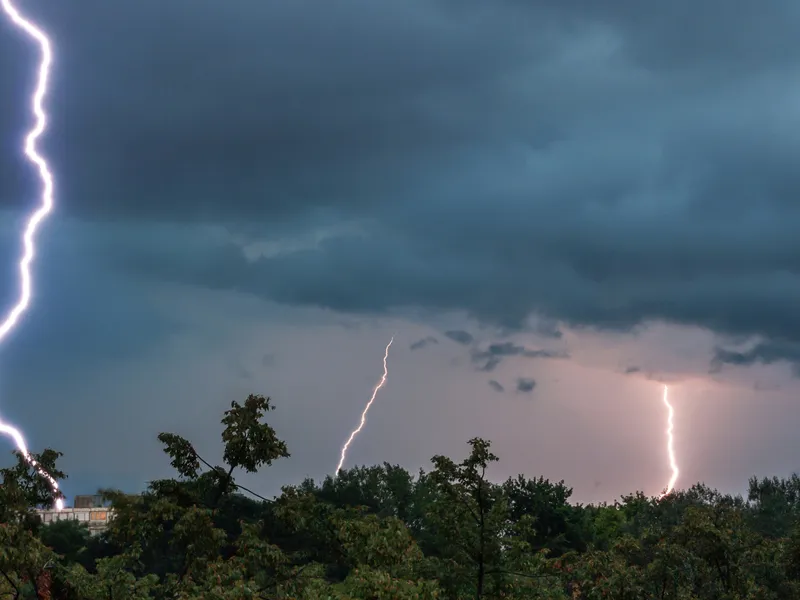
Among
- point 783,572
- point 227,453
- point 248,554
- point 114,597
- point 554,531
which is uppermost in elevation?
point 554,531

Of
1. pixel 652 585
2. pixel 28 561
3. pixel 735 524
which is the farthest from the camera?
pixel 735 524

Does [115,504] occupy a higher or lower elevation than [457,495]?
lower

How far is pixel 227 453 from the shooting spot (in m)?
18.4

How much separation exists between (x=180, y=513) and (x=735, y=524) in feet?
62.7

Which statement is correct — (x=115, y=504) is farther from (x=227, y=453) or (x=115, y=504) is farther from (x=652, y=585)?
(x=652, y=585)

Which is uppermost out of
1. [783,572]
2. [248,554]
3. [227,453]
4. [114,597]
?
[783,572]

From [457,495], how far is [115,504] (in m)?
8.31

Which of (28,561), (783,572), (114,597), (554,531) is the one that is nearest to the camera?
(28,561)

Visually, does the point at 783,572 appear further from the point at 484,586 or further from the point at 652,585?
the point at 484,586

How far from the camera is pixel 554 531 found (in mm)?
89750

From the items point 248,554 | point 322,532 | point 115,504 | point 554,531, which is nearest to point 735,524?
point 322,532

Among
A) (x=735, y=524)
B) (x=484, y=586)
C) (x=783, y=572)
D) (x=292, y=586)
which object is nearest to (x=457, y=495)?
(x=484, y=586)

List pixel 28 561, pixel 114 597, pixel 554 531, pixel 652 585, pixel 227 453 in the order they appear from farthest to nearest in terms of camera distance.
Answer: pixel 554 531 < pixel 652 585 < pixel 227 453 < pixel 114 597 < pixel 28 561

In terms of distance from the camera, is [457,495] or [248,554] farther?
[457,495]
